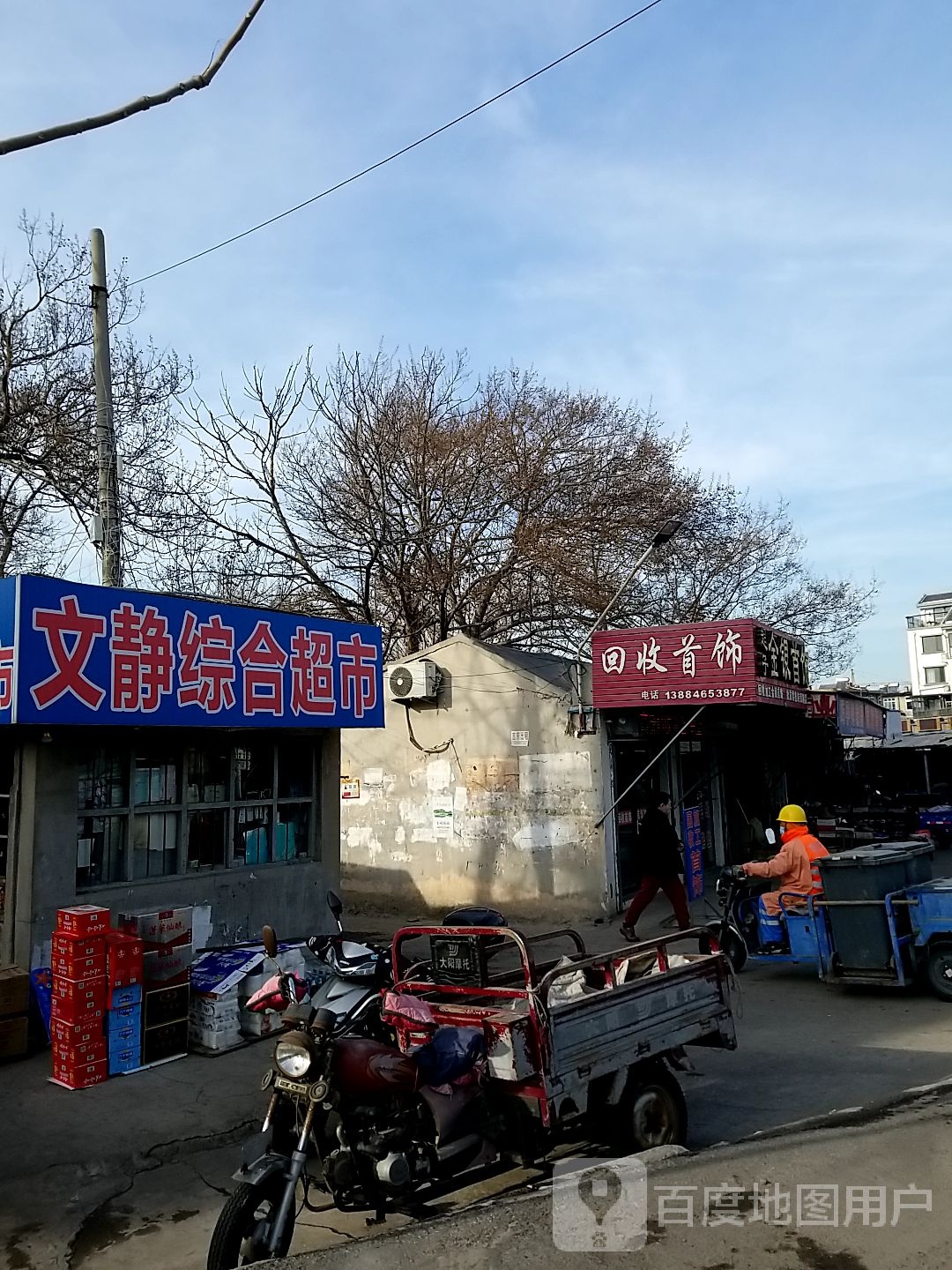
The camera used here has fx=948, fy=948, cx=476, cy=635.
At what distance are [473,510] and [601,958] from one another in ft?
46.2

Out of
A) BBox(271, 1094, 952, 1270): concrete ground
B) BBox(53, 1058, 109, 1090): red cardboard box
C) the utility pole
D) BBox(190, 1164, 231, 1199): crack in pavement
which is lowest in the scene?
BBox(190, 1164, 231, 1199): crack in pavement

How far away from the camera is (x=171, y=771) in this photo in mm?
9469

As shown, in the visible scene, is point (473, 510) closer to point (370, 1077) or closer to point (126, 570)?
point (126, 570)

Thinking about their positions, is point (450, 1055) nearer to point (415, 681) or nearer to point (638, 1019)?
point (638, 1019)

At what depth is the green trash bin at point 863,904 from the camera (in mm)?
8641

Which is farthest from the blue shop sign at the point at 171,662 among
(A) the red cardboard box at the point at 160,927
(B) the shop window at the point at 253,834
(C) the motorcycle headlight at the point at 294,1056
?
(C) the motorcycle headlight at the point at 294,1056

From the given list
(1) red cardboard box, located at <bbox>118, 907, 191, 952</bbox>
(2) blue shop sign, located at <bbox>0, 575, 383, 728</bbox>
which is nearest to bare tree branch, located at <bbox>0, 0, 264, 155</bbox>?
(2) blue shop sign, located at <bbox>0, 575, 383, 728</bbox>

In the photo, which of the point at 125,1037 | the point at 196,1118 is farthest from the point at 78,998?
the point at 196,1118

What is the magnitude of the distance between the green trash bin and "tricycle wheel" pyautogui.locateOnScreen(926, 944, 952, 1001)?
376 mm

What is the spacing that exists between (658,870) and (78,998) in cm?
707

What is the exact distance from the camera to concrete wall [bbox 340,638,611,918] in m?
13.5

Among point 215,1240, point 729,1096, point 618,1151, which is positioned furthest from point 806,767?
point 215,1240

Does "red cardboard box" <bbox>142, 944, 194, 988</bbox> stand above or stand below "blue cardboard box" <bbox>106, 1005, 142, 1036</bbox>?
above

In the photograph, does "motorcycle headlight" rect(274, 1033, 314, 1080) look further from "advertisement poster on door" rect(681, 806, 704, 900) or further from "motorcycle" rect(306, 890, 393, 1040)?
"advertisement poster on door" rect(681, 806, 704, 900)
